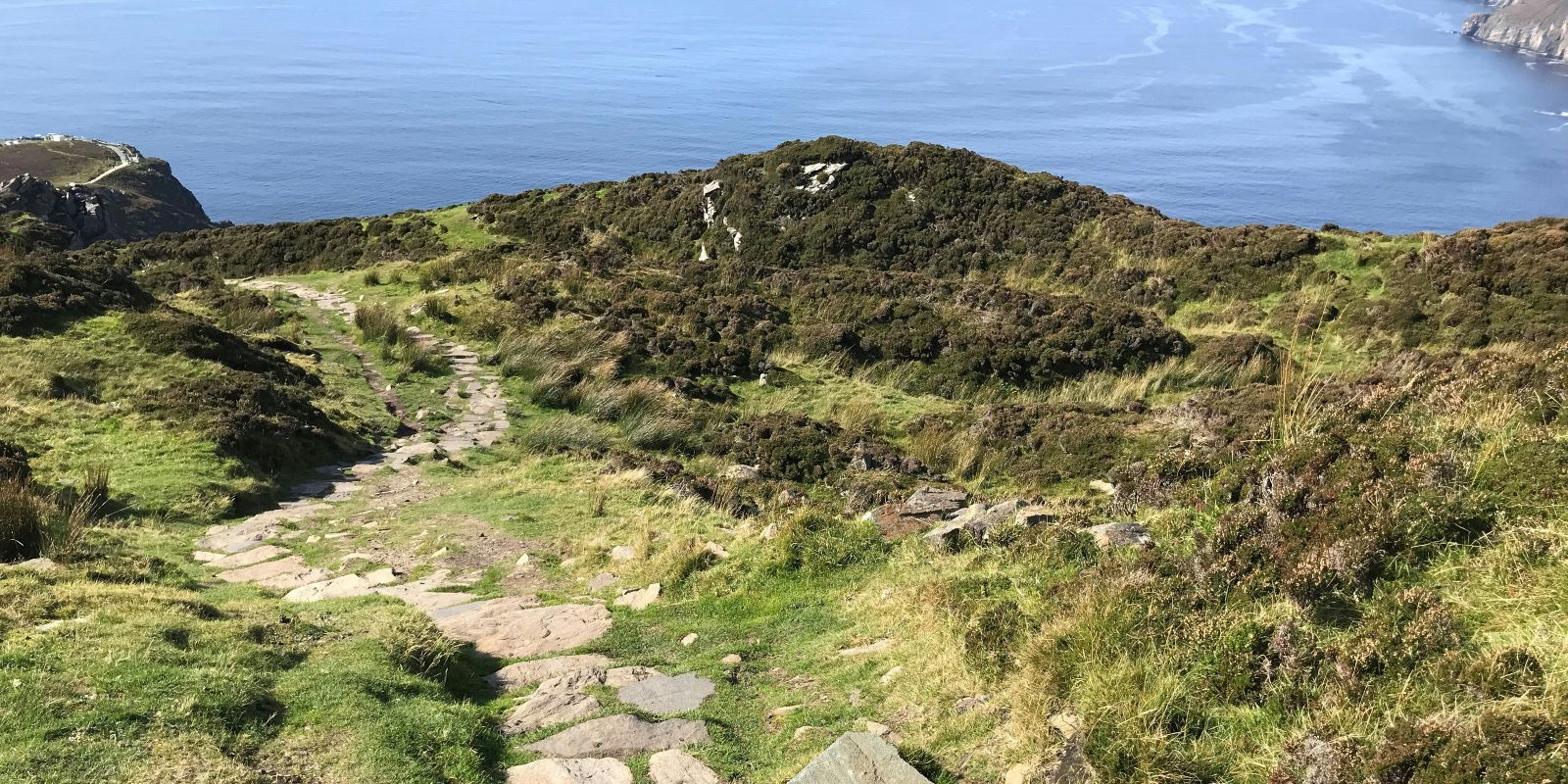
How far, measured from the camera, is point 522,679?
6945 mm

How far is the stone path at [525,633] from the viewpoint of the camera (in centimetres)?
564

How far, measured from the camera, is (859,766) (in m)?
4.90

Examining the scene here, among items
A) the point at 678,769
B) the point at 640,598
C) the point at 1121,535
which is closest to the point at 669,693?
the point at 678,769

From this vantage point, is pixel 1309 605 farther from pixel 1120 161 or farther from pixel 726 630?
pixel 1120 161

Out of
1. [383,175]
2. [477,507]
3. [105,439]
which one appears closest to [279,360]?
[105,439]

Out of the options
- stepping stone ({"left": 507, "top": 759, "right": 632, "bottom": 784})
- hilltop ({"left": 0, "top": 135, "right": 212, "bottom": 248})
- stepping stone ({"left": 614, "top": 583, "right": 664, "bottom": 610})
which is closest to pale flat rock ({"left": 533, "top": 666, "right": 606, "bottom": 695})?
stepping stone ({"left": 507, "top": 759, "right": 632, "bottom": 784})

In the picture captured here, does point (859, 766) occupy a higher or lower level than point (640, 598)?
higher

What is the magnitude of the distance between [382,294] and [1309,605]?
25.6 metres

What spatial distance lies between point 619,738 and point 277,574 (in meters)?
5.44

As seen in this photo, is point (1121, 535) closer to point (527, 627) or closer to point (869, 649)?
point (869, 649)

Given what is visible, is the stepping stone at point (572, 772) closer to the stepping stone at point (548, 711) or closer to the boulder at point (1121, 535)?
the stepping stone at point (548, 711)

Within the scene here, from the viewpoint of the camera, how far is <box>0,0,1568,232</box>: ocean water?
332 feet

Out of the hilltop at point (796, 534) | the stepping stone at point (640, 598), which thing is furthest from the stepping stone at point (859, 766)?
the stepping stone at point (640, 598)

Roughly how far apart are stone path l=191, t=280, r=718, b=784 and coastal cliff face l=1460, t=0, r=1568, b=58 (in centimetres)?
23687
